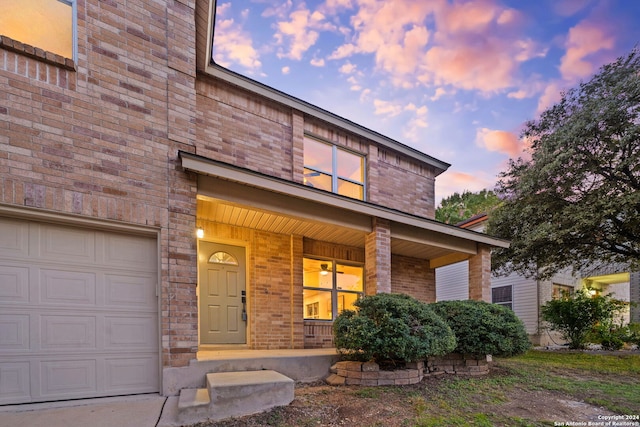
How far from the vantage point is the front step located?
3.64 metres

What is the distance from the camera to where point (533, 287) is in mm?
15008

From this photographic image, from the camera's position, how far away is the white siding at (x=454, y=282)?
55.1ft

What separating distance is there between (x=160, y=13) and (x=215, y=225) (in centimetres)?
358

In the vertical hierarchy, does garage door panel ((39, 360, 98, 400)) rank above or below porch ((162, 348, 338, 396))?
above

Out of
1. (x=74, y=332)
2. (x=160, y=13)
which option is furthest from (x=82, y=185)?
(x=160, y=13)

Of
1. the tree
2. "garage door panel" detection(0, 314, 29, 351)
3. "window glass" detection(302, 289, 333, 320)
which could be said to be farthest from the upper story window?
the tree

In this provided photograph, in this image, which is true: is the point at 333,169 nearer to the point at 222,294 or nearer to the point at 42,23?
the point at 222,294

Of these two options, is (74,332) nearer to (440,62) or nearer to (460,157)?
(440,62)

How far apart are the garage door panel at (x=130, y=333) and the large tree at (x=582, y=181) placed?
9.91 metres

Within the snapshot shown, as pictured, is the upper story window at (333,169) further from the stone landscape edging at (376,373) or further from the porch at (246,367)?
the stone landscape edging at (376,373)

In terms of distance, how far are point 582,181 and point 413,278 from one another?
19.1ft

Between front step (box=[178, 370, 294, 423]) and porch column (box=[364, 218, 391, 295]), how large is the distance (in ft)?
9.74

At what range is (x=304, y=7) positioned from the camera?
9.89 m

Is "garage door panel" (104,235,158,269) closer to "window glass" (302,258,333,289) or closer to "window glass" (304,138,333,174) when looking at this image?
"window glass" (302,258,333,289)
